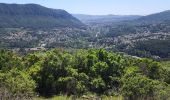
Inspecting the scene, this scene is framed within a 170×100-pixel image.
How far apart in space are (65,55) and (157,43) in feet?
450

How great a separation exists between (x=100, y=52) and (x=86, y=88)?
612 cm

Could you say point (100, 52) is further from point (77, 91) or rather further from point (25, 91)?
point (25, 91)

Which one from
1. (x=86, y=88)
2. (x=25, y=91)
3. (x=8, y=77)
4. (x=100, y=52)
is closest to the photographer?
(x=25, y=91)

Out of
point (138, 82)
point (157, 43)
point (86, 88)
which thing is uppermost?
point (138, 82)

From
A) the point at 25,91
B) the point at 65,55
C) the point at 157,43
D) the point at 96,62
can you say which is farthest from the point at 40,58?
the point at 157,43

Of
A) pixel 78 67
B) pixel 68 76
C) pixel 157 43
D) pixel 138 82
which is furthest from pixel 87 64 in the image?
pixel 157 43

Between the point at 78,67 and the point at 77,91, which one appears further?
the point at 78,67

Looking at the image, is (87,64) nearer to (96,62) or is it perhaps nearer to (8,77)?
(96,62)

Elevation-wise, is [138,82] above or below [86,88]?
above

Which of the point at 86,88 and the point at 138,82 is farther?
the point at 86,88

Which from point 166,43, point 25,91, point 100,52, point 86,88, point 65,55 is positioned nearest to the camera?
point 25,91

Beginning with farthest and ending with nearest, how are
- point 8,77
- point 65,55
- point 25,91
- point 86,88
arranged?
point 65,55 < point 86,88 < point 8,77 < point 25,91

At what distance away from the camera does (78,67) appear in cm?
3266

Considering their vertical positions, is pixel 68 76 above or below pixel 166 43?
above
